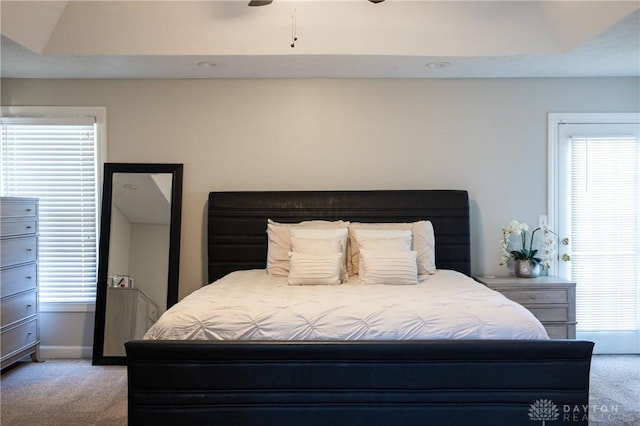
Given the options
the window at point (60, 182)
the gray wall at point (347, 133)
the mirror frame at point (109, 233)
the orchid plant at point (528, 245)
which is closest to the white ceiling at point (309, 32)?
the gray wall at point (347, 133)

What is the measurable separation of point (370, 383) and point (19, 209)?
3038 millimetres

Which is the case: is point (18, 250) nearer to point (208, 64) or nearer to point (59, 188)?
point (59, 188)

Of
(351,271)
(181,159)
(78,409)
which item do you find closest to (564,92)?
(351,271)

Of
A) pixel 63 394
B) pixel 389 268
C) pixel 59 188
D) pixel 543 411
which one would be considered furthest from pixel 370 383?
pixel 59 188

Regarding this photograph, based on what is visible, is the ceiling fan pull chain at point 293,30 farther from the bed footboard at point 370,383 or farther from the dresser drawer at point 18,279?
the dresser drawer at point 18,279

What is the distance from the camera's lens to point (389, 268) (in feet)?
10.6

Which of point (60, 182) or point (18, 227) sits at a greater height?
point (60, 182)

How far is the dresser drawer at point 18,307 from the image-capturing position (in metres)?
3.56

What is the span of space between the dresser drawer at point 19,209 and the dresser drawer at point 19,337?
852mm

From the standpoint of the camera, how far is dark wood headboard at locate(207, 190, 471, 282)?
394cm

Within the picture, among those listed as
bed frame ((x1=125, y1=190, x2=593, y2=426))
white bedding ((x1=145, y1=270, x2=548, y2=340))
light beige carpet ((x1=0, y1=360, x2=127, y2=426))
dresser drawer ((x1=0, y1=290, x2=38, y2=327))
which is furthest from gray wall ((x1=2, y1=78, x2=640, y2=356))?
bed frame ((x1=125, y1=190, x2=593, y2=426))

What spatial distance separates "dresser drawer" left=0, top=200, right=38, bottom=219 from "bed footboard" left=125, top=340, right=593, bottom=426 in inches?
78.6

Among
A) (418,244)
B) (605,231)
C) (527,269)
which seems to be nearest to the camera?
(418,244)

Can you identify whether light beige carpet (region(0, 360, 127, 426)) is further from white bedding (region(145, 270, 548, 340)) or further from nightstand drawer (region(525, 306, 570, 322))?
nightstand drawer (region(525, 306, 570, 322))
